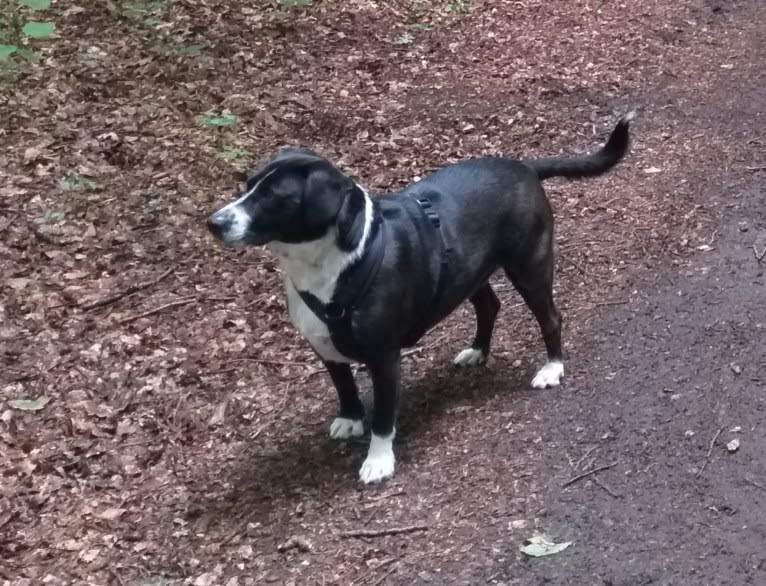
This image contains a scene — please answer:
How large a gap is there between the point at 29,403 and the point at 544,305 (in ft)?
8.36

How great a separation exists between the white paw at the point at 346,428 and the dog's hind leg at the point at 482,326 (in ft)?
2.31

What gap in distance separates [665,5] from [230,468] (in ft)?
23.0

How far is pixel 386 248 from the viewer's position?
3852 millimetres

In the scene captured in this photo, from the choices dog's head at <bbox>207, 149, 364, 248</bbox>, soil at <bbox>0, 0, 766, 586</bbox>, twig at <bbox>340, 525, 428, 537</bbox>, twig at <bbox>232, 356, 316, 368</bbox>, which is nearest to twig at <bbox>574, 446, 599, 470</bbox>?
soil at <bbox>0, 0, 766, 586</bbox>

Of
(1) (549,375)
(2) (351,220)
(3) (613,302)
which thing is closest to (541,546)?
(1) (549,375)

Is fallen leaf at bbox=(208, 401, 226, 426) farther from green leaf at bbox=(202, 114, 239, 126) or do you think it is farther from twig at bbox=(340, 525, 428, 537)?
green leaf at bbox=(202, 114, 239, 126)

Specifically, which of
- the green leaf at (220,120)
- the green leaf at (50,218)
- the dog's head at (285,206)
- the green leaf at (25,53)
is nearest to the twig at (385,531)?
the dog's head at (285,206)

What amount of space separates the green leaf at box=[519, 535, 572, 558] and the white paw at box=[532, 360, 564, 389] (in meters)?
1.06

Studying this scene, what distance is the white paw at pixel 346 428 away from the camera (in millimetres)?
4395

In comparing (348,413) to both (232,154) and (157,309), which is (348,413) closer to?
(157,309)

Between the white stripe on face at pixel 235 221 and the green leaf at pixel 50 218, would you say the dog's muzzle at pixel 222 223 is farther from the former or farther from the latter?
the green leaf at pixel 50 218

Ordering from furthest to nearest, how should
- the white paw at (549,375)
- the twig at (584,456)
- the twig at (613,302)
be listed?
the twig at (613,302)
the white paw at (549,375)
the twig at (584,456)

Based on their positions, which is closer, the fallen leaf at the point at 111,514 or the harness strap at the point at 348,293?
the harness strap at the point at 348,293

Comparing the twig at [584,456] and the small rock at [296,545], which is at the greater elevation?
the twig at [584,456]
